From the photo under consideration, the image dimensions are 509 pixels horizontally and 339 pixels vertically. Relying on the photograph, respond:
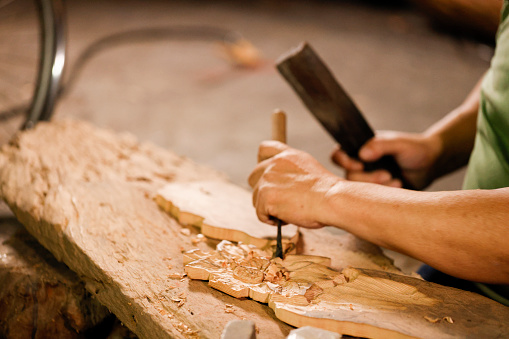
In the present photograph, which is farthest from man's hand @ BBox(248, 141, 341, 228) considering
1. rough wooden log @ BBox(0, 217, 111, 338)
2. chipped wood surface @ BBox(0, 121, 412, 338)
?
rough wooden log @ BBox(0, 217, 111, 338)

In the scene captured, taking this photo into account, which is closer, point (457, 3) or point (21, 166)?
point (457, 3)

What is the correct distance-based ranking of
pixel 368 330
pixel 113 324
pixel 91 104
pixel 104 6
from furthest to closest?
pixel 104 6, pixel 91 104, pixel 113 324, pixel 368 330

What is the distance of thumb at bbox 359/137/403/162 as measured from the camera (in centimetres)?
167

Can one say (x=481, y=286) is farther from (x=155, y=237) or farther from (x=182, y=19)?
(x=182, y=19)

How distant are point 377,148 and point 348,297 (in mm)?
788

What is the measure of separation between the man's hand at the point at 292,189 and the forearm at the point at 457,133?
764 millimetres

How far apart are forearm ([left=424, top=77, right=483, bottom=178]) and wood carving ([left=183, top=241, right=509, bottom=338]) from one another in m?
0.82

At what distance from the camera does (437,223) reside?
99cm

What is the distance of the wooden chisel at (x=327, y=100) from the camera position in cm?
148

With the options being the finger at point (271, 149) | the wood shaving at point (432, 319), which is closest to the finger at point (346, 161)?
the finger at point (271, 149)

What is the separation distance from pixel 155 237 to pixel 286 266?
45 centimetres

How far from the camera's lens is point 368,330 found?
94 centimetres

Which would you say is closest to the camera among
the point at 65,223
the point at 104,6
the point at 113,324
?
the point at 65,223

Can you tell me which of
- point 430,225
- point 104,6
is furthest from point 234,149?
point 104,6
